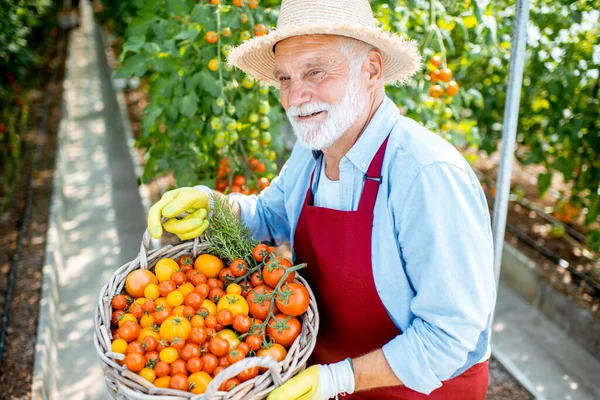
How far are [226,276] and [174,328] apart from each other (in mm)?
318

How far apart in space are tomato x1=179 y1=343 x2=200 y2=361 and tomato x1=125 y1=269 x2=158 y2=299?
1.00ft

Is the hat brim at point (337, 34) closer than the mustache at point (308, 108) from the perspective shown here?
Yes

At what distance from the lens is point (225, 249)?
1.65 m

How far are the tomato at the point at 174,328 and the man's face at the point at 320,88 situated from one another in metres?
0.65

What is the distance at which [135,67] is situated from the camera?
2.37 meters

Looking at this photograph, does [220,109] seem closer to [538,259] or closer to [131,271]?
[131,271]

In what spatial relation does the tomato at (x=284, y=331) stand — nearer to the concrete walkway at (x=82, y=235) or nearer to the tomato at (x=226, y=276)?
the tomato at (x=226, y=276)

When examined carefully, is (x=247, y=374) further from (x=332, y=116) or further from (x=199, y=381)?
(x=332, y=116)

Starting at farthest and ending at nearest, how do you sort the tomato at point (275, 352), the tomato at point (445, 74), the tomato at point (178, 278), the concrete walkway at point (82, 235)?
1. the concrete walkway at point (82, 235)
2. the tomato at point (445, 74)
3. the tomato at point (178, 278)
4. the tomato at point (275, 352)

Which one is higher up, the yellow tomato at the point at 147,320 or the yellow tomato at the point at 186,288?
the yellow tomato at the point at 186,288

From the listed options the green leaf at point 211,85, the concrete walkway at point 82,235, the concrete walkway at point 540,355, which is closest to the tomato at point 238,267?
the green leaf at point 211,85

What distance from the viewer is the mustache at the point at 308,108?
1.54 m

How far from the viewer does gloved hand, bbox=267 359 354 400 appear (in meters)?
1.23

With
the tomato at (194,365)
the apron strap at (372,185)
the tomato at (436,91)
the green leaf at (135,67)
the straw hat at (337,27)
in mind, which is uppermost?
the straw hat at (337,27)
